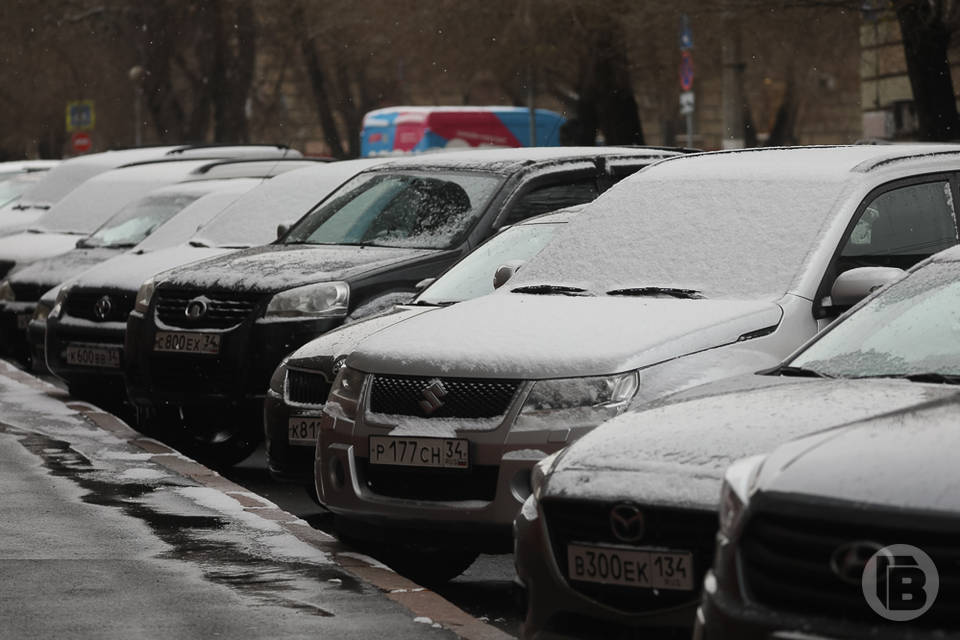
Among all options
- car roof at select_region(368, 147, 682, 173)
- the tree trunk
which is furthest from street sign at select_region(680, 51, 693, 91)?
car roof at select_region(368, 147, 682, 173)

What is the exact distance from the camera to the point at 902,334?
5.87 meters

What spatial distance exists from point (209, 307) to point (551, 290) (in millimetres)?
3295

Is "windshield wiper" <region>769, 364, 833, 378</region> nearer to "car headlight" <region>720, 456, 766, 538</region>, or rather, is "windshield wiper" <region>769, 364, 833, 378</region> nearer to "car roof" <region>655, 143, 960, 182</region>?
"car headlight" <region>720, 456, 766, 538</region>

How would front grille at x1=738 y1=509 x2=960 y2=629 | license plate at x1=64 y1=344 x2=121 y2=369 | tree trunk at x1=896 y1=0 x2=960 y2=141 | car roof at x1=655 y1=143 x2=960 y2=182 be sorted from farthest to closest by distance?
tree trunk at x1=896 y1=0 x2=960 y2=141, license plate at x1=64 y1=344 x2=121 y2=369, car roof at x1=655 y1=143 x2=960 y2=182, front grille at x1=738 y1=509 x2=960 y2=629

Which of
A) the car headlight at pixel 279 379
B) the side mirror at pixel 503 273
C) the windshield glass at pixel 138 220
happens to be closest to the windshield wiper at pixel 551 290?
the side mirror at pixel 503 273

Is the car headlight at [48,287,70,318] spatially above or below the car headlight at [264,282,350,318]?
below

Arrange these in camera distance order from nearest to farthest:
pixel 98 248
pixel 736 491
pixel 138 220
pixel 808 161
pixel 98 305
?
pixel 736 491, pixel 808 161, pixel 98 305, pixel 98 248, pixel 138 220

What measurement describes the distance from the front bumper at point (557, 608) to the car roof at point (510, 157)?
5.90 metres

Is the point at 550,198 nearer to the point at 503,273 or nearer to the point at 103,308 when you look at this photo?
the point at 503,273

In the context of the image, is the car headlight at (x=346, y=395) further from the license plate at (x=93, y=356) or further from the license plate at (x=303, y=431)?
the license plate at (x=93, y=356)

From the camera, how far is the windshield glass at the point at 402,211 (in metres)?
11.0

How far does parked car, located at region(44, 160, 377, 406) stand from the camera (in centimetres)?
1264

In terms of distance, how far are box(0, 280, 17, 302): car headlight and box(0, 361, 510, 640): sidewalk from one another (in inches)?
244

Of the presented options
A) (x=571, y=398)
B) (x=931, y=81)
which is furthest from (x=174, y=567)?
(x=931, y=81)
